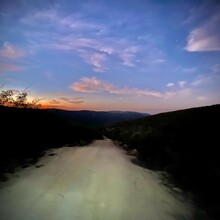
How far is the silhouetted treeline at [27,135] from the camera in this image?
1659 cm

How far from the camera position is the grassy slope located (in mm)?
14375

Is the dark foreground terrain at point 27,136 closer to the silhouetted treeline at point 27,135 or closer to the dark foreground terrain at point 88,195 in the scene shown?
the silhouetted treeline at point 27,135

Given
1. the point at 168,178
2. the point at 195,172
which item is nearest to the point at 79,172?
the point at 168,178

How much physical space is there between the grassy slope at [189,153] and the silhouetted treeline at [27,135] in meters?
8.76

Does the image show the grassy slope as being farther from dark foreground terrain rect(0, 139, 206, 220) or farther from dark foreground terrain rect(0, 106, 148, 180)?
dark foreground terrain rect(0, 106, 148, 180)

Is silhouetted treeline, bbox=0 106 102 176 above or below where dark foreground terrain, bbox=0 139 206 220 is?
above

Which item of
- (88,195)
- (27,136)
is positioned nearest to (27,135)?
(27,136)

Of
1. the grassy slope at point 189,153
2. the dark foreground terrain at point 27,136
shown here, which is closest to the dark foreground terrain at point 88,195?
the dark foreground terrain at point 27,136

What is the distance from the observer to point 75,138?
27.3m

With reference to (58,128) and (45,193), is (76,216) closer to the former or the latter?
(45,193)

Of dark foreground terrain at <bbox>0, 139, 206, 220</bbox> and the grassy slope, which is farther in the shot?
the grassy slope

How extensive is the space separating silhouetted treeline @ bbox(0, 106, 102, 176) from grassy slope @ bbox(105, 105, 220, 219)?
876 cm

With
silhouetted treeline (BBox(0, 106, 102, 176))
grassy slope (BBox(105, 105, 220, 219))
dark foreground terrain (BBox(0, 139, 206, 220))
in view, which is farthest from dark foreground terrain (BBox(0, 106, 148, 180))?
grassy slope (BBox(105, 105, 220, 219))

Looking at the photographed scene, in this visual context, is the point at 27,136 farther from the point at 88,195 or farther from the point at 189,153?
the point at 189,153
